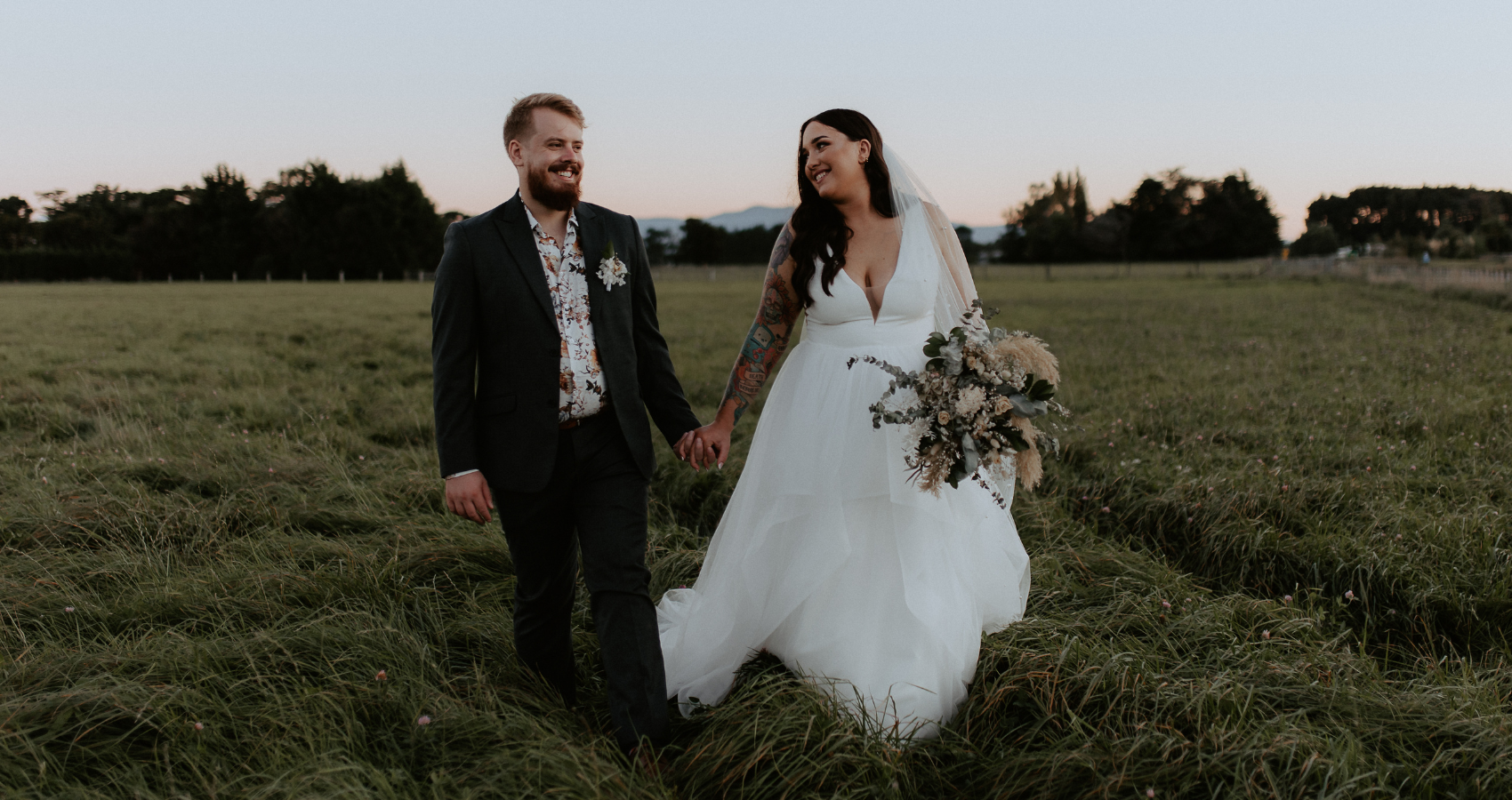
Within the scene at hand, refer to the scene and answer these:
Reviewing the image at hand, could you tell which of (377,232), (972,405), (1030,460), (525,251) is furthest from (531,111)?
(377,232)

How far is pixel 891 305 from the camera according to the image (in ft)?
9.99

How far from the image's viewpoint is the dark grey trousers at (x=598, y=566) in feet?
8.86

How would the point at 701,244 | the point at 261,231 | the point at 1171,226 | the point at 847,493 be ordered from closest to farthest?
the point at 847,493
the point at 261,231
the point at 1171,226
the point at 701,244

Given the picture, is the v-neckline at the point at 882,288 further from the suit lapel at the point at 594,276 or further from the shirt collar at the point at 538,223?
the shirt collar at the point at 538,223

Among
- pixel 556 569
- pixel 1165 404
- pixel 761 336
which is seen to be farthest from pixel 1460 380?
pixel 556 569

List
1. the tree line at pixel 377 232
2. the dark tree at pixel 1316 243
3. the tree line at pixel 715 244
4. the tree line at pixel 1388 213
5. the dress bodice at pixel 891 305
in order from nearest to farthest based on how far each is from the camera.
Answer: the dress bodice at pixel 891 305
the tree line at pixel 377 232
the tree line at pixel 715 244
the dark tree at pixel 1316 243
the tree line at pixel 1388 213

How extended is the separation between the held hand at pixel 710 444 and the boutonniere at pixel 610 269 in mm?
652

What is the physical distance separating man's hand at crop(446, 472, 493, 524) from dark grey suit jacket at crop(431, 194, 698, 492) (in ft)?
0.14

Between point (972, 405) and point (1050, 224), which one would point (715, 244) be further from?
point (972, 405)

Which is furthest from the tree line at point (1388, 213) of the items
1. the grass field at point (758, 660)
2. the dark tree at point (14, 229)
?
the dark tree at point (14, 229)

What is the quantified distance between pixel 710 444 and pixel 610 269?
0.76 metres

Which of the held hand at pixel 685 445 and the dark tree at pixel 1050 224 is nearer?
the held hand at pixel 685 445

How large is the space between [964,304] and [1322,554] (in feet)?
8.20

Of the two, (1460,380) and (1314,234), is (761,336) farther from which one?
(1314,234)
